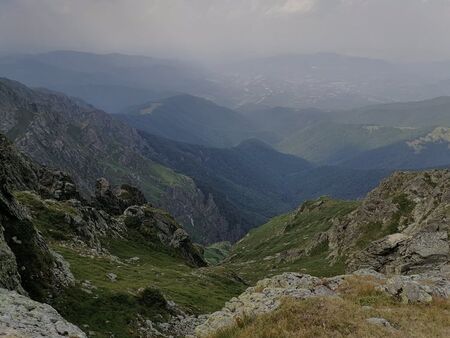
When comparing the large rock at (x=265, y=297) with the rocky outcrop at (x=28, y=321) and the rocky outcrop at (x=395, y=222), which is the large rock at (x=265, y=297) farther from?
the rocky outcrop at (x=395, y=222)

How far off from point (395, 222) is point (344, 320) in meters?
128

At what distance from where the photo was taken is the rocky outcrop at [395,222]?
8138 cm

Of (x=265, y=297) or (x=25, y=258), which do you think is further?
(x=25, y=258)

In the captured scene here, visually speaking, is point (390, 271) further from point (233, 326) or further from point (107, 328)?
point (233, 326)

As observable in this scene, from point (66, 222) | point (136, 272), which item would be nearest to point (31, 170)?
point (66, 222)

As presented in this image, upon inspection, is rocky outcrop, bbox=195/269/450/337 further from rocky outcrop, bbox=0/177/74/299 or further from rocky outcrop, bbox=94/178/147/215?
rocky outcrop, bbox=94/178/147/215

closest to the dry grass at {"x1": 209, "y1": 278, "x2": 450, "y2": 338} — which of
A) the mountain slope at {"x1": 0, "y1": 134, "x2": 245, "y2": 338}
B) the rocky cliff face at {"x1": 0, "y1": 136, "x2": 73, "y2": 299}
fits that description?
the mountain slope at {"x1": 0, "y1": 134, "x2": 245, "y2": 338}

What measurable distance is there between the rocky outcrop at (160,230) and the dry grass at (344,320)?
95329mm

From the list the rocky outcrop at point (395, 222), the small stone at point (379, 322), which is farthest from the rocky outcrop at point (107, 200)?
the small stone at point (379, 322)

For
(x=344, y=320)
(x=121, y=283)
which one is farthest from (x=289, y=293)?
(x=121, y=283)

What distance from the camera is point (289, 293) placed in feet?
106

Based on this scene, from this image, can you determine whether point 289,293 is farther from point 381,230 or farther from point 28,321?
point 381,230

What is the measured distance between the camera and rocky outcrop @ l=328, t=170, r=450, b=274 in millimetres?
81375

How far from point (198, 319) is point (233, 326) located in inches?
1144
